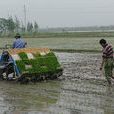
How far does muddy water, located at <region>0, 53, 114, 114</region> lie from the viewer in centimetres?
644

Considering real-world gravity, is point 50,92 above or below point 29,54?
below

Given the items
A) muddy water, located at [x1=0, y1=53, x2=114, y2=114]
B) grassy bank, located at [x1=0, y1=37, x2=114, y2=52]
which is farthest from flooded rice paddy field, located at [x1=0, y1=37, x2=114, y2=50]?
muddy water, located at [x1=0, y1=53, x2=114, y2=114]

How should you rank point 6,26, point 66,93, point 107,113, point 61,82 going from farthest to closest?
point 6,26 < point 61,82 < point 66,93 < point 107,113

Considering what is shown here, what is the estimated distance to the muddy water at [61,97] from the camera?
6.44m

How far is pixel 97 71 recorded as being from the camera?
1212 centimetres

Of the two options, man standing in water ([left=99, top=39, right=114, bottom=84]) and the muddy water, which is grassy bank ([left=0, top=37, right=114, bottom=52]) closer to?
the muddy water

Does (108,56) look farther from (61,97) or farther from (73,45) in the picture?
(73,45)

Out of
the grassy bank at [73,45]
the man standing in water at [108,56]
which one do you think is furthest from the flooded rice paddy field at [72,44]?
the man standing in water at [108,56]

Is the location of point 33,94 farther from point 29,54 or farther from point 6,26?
point 6,26

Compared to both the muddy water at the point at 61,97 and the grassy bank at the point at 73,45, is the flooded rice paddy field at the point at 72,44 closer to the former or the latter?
the grassy bank at the point at 73,45

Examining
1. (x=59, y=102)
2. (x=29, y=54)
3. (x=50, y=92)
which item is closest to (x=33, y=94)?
(x=50, y=92)

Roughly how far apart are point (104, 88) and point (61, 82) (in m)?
1.96

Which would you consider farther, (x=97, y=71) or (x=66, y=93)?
(x=97, y=71)

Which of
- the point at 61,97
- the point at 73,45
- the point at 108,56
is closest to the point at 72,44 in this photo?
the point at 73,45
